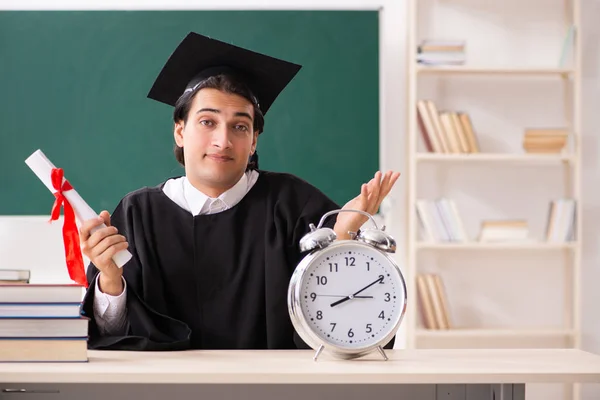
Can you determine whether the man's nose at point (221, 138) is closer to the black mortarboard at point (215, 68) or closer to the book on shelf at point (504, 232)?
the black mortarboard at point (215, 68)

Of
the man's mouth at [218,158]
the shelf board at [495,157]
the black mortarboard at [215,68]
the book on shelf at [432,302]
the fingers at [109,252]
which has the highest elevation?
the black mortarboard at [215,68]

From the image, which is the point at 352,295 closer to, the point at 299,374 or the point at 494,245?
the point at 299,374

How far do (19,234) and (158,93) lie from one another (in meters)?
2.43

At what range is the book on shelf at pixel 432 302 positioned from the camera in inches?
168

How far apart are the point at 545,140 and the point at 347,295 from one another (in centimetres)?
309

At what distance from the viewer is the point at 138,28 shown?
4422mm

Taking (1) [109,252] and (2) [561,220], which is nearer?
(1) [109,252]

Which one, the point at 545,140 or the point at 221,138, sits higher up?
the point at 545,140

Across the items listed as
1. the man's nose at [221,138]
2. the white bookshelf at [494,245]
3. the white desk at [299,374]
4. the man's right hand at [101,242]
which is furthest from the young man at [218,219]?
the white bookshelf at [494,245]

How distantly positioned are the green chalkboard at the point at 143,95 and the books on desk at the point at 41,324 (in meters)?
2.89

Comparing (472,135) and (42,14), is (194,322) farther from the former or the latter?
(42,14)

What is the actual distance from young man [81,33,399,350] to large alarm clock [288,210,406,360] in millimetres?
445

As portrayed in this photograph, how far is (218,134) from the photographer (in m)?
2.06

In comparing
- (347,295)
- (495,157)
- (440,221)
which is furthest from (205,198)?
(495,157)
